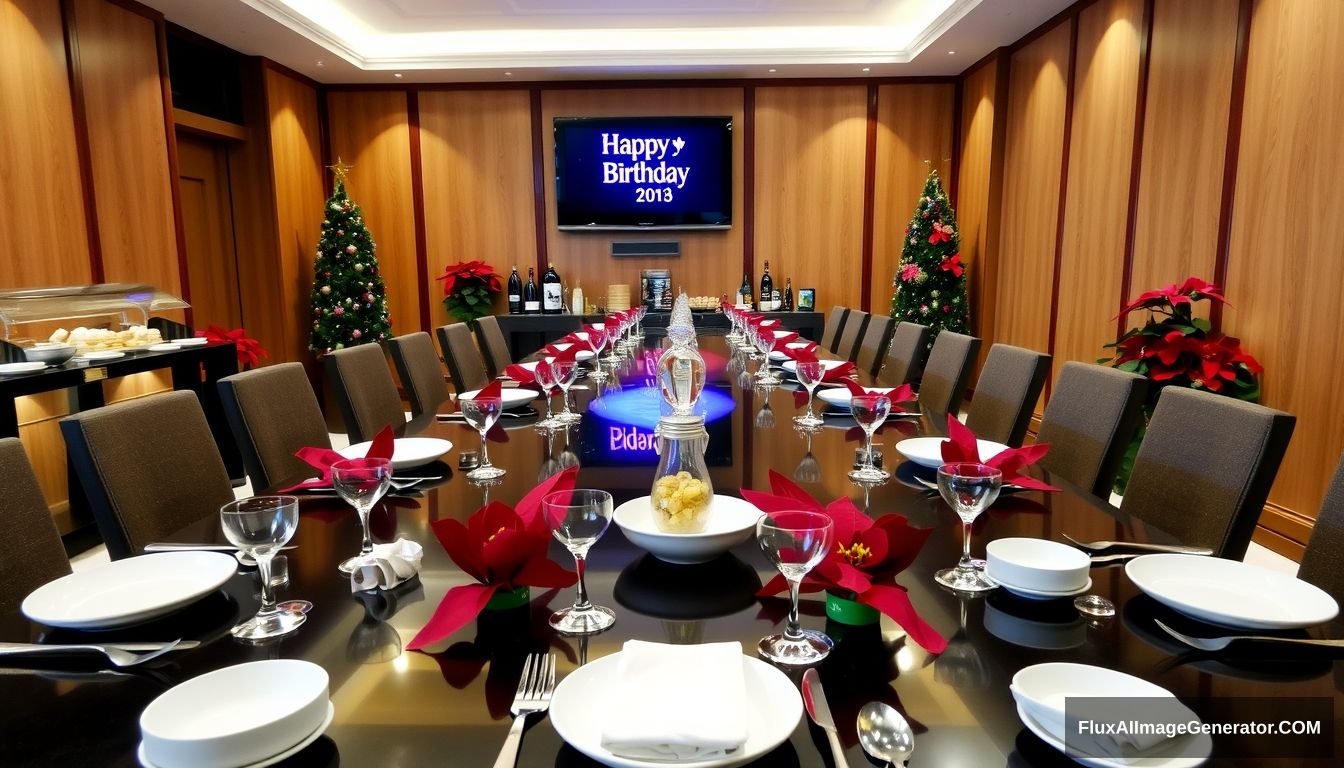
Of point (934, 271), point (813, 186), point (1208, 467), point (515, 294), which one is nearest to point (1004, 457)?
point (1208, 467)

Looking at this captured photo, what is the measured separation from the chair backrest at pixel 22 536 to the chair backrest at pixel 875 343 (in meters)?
3.06

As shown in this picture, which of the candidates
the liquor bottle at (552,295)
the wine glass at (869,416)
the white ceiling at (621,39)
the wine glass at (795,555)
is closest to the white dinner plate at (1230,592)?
the wine glass at (795,555)

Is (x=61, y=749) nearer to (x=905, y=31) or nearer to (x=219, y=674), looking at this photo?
(x=219, y=674)

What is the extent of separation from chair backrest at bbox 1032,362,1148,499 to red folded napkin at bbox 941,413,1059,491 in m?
0.39

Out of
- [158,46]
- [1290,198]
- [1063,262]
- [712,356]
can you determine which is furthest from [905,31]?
[158,46]

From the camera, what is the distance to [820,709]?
27.1 inches

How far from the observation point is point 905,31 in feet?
19.0

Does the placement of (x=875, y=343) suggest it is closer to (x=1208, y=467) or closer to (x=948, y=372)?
(x=948, y=372)

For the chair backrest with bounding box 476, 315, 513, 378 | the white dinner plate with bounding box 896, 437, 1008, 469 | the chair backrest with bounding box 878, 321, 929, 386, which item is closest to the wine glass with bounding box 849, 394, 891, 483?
the white dinner plate with bounding box 896, 437, 1008, 469

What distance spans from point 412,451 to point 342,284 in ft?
15.2

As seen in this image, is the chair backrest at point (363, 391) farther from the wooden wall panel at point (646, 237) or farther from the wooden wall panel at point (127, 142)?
the wooden wall panel at point (646, 237)

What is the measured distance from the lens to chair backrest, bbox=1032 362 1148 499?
66.6 inches

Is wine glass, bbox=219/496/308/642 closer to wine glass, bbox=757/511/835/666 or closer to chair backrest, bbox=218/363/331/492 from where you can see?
wine glass, bbox=757/511/835/666

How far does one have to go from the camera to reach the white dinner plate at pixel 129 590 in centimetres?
89
